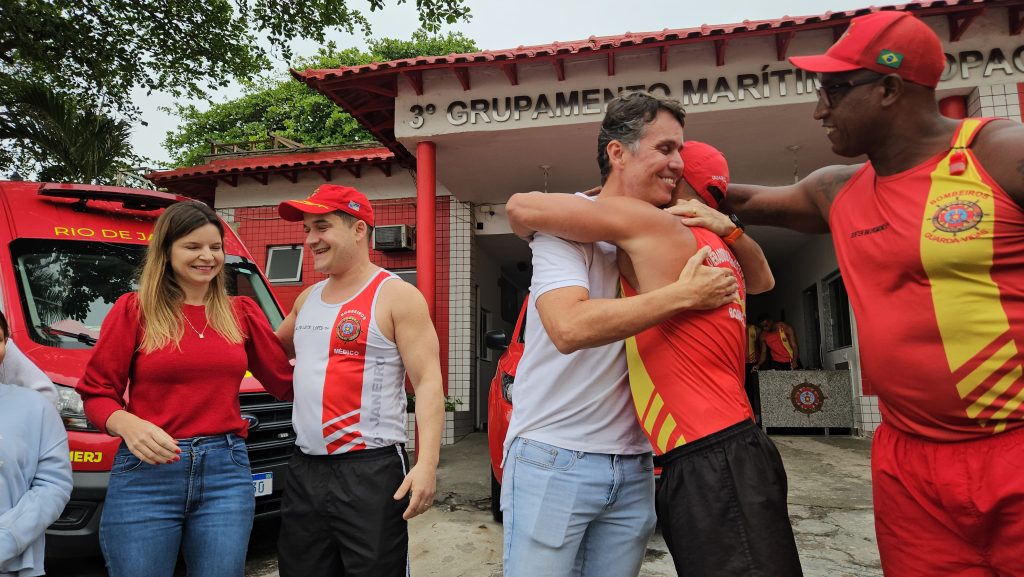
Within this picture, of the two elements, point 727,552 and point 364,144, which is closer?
point 727,552

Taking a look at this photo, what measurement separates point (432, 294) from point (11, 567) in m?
6.08

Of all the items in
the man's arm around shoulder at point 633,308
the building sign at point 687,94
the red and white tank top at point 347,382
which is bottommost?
the red and white tank top at point 347,382

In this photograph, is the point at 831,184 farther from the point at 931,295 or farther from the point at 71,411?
the point at 71,411

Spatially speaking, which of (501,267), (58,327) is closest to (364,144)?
(501,267)

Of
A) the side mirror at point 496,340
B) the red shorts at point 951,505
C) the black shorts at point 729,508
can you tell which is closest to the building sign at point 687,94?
the side mirror at point 496,340

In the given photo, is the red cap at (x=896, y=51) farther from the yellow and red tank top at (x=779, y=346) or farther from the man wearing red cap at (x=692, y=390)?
the yellow and red tank top at (x=779, y=346)

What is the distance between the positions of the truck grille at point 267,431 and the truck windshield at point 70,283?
838mm

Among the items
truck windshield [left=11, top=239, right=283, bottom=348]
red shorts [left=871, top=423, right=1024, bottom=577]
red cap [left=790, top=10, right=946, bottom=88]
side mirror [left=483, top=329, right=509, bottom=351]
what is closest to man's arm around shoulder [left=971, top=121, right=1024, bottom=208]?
red cap [left=790, top=10, right=946, bottom=88]

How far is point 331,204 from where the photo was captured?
8.38ft

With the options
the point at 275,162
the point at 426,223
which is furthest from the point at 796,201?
the point at 275,162

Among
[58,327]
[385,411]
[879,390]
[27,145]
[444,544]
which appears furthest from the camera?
[27,145]

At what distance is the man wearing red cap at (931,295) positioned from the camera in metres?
1.53

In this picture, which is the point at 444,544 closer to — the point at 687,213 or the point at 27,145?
the point at 687,213

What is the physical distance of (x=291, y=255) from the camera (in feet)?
38.0
